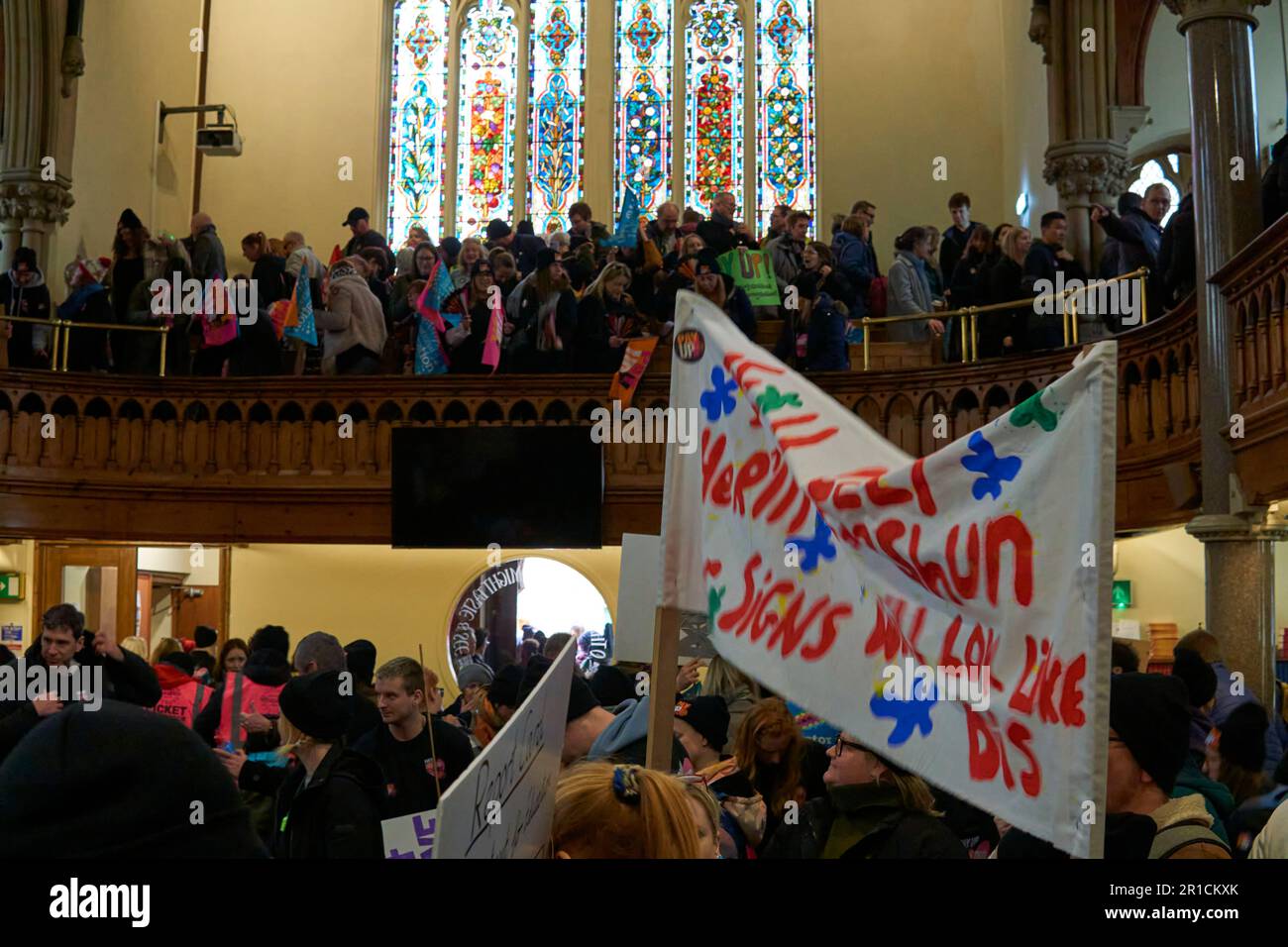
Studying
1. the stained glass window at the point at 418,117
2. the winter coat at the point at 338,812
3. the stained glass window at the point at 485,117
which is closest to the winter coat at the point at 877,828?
the winter coat at the point at 338,812

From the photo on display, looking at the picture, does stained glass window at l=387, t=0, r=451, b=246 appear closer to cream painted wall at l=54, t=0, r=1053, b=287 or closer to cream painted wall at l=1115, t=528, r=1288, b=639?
cream painted wall at l=54, t=0, r=1053, b=287

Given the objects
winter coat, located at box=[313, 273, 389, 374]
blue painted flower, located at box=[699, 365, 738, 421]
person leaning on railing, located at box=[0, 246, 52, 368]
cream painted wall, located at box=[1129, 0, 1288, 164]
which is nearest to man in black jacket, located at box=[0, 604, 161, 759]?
blue painted flower, located at box=[699, 365, 738, 421]

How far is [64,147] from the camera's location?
52.9ft

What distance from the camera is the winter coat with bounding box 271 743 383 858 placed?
3.79 m

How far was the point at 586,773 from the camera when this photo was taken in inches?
97.4

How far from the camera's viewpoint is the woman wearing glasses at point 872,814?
3.15 m

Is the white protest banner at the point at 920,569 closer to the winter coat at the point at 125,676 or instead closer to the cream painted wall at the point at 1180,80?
the winter coat at the point at 125,676

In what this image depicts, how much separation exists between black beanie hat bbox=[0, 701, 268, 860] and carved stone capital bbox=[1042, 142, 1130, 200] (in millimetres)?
13631

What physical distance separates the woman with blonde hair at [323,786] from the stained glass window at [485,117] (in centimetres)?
1596

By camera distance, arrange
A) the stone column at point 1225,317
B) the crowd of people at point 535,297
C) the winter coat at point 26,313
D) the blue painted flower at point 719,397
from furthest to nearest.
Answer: the winter coat at point 26,313, the crowd of people at point 535,297, the stone column at point 1225,317, the blue painted flower at point 719,397

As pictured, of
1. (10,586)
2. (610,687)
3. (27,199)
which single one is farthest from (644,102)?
(610,687)

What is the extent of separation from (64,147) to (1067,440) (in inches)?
632
